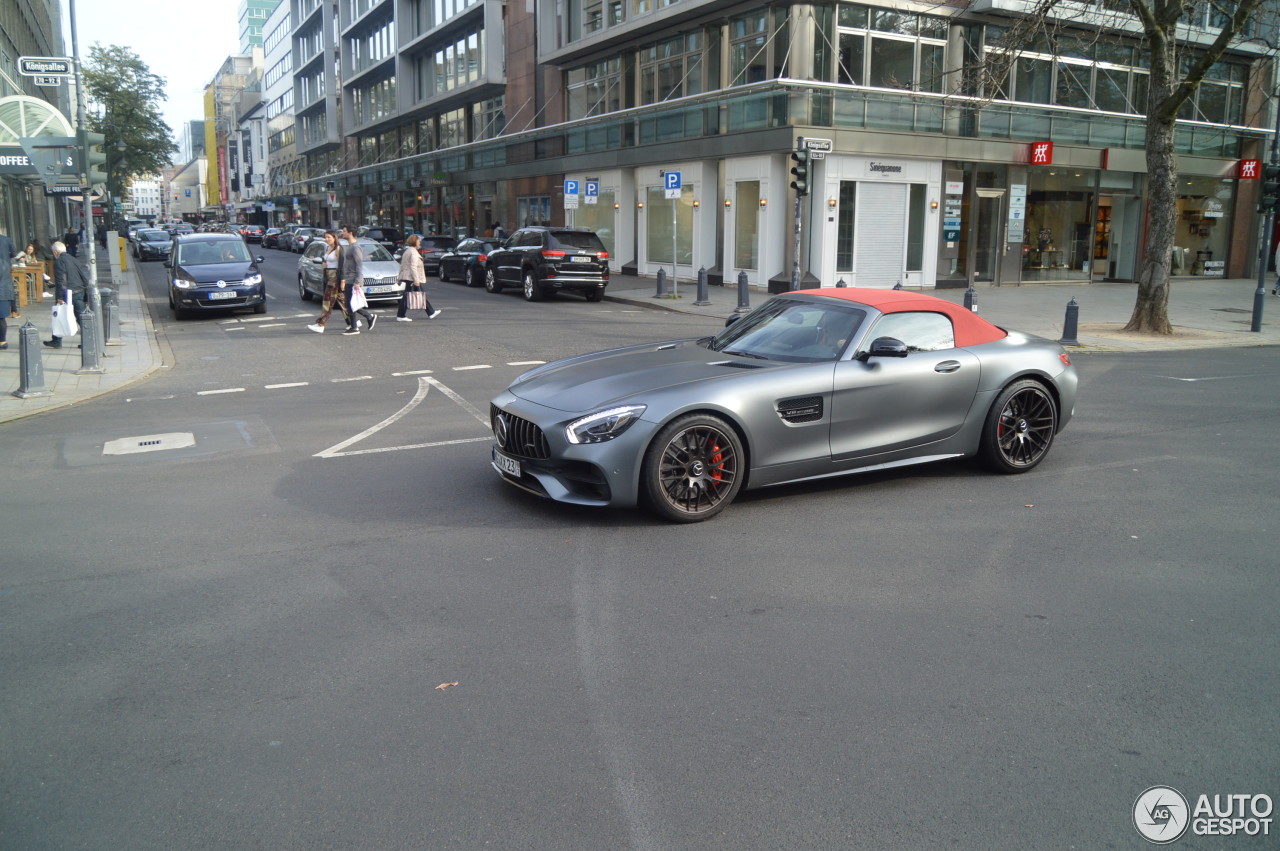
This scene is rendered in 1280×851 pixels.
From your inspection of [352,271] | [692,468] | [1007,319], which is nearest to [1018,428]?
[692,468]

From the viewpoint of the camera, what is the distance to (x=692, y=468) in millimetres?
6477

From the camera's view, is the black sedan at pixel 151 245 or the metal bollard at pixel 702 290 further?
the black sedan at pixel 151 245

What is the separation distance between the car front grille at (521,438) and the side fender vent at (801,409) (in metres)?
1.58

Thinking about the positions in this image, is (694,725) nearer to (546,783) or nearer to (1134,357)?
(546,783)

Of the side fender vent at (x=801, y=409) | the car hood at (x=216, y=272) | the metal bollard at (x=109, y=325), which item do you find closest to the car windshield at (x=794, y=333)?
the side fender vent at (x=801, y=409)

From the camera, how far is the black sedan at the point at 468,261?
3041 centimetres

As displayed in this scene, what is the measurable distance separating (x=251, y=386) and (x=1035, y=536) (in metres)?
9.99

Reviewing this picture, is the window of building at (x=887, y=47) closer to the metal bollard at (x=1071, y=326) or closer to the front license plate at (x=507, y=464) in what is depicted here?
the metal bollard at (x=1071, y=326)

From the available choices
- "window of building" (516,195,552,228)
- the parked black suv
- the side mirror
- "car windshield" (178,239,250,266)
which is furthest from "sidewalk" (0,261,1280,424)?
the side mirror

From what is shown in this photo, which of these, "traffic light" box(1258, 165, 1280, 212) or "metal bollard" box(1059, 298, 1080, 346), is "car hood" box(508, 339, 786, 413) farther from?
"traffic light" box(1258, 165, 1280, 212)

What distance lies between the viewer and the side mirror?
270 inches

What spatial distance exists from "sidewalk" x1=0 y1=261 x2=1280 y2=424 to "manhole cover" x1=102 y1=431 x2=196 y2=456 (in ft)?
7.49
